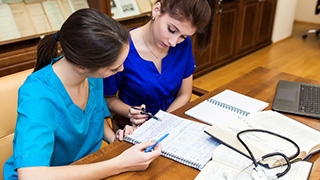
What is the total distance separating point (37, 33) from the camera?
6.69ft

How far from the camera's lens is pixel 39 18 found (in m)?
2.06

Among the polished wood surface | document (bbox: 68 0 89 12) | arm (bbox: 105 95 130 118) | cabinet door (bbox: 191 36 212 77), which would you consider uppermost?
document (bbox: 68 0 89 12)

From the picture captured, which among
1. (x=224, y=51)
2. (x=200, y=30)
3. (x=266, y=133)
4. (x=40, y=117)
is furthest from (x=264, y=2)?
(x=40, y=117)

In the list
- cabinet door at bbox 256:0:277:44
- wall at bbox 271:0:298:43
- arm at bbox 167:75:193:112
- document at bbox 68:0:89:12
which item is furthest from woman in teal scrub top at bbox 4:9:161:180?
wall at bbox 271:0:298:43

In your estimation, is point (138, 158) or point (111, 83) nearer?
point (138, 158)

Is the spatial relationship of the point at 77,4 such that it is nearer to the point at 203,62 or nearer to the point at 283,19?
the point at 203,62

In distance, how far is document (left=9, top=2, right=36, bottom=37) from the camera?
1.96m

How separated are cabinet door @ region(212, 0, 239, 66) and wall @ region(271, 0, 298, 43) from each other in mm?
1175

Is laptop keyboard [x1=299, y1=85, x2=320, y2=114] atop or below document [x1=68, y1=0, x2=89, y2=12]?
below

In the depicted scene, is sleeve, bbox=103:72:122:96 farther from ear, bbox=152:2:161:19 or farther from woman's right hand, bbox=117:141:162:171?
woman's right hand, bbox=117:141:162:171

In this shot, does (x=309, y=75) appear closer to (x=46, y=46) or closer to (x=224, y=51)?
(x=224, y=51)

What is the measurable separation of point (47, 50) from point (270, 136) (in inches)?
32.2

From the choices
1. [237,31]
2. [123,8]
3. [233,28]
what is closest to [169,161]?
[123,8]

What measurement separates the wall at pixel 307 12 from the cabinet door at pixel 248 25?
214cm
